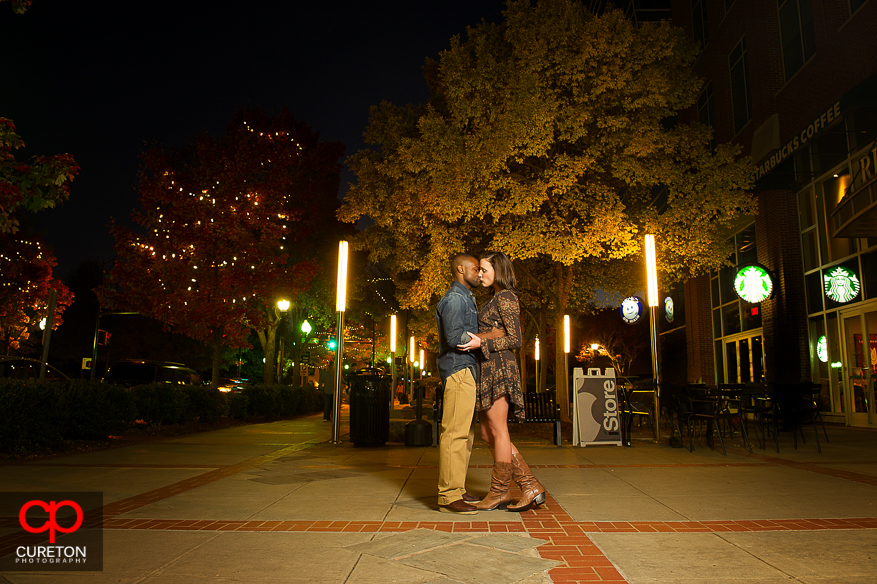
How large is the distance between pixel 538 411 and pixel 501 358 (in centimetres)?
613

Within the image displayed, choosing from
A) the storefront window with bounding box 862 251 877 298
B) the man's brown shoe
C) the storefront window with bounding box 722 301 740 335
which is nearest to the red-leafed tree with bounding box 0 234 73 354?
the man's brown shoe

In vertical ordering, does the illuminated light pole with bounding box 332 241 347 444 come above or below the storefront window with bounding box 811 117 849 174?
below

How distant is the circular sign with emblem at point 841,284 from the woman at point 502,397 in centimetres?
1337

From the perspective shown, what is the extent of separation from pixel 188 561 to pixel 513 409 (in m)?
2.49

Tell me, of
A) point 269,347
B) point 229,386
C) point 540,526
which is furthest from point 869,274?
point 229,386

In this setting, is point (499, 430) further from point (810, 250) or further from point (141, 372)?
point (141, 372)

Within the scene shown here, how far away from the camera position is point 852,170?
46.3 feet

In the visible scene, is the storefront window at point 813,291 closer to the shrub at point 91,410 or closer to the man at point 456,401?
the man at point 456,401

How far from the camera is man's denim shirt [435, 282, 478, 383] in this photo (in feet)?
14.5

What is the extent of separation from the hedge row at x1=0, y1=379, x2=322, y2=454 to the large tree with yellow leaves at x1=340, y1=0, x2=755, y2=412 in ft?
21.7

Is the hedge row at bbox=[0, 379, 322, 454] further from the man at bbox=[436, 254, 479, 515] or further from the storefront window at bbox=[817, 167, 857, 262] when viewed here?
the storefront window at bbox=[817, 167, 857, 262]

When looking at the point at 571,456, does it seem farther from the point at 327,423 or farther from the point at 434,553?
the point at 327,423

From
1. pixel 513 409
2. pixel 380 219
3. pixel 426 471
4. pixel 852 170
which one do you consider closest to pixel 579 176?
pixel 380 219

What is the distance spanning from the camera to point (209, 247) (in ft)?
53.1
